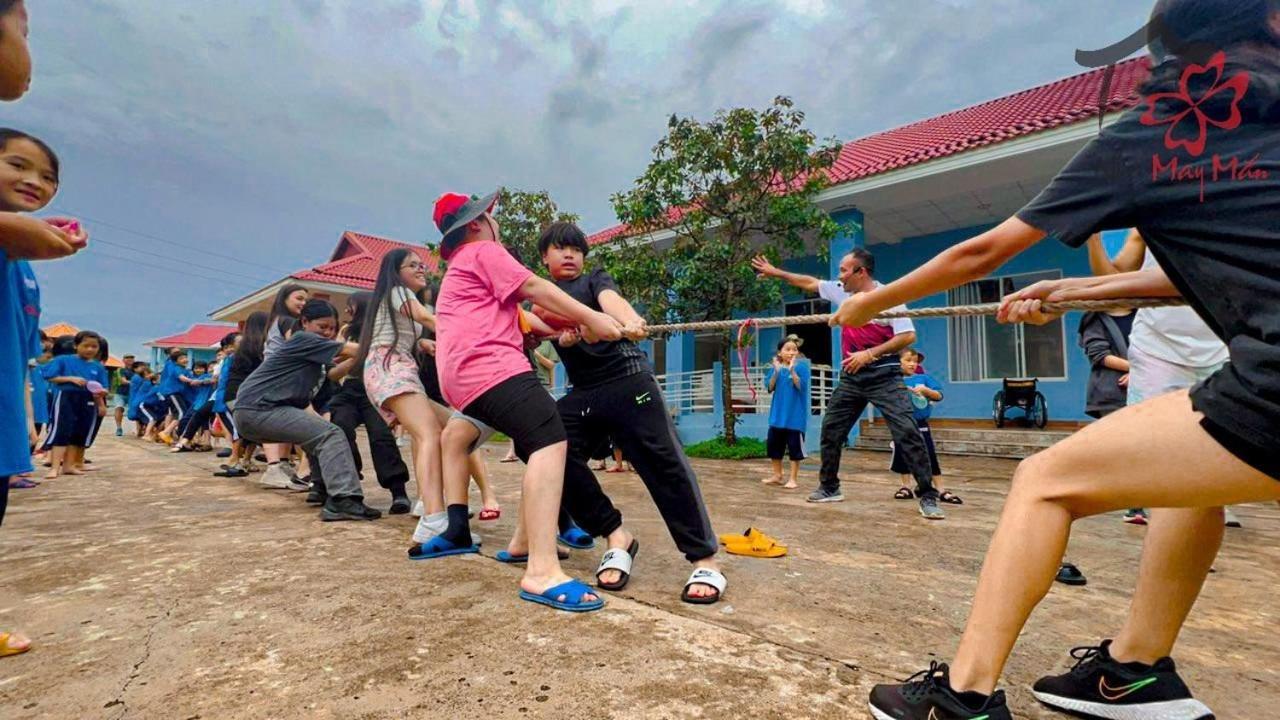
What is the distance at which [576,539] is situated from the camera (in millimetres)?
3061

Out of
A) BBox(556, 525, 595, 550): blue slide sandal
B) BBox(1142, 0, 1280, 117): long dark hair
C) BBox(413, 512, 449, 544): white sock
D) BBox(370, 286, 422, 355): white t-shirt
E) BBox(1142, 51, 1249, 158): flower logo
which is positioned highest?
BBox(1142, 0, 1280, 117): long dark hair

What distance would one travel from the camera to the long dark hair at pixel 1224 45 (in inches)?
43.0

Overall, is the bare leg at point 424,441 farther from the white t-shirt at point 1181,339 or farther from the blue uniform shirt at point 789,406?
the white t-shirt at point 1181,339

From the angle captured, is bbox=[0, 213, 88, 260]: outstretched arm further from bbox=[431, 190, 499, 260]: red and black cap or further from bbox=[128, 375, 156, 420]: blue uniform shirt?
bbox=[128, 375, 156, 420]: blue uniform shirt

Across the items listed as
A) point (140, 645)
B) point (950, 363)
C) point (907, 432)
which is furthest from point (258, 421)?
point (950, 363)

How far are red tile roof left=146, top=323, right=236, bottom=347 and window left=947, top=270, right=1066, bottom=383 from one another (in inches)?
1350

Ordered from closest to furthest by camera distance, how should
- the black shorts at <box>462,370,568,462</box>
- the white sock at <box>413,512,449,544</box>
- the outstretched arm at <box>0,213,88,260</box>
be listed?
the outstretched arm at <box>0,213,88,260</box> < the black shorts at <box>462,370,568,462</box> < the white sock at <box>413,512,449,544</box>

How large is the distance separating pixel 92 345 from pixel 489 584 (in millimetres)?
6914

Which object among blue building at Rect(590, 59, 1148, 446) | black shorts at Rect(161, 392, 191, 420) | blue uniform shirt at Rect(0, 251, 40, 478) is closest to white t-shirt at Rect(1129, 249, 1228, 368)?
blue uniform shirt at Rect(0, 251, 40, 478)

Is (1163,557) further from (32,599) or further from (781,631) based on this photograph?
(32,599)

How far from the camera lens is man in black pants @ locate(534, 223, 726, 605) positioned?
2299 millimetres

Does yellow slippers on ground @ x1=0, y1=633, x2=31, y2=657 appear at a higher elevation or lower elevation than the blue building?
lower

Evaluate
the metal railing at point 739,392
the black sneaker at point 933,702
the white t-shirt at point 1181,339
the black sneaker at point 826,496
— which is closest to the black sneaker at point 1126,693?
the black sneaker at point 933,702

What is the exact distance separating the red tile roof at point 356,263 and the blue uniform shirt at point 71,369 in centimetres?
459
